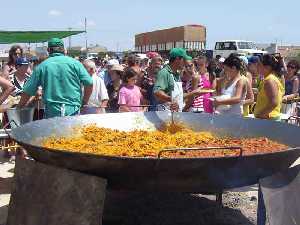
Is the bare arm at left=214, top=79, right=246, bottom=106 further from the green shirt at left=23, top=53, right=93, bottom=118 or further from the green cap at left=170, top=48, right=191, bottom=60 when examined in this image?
the green shirt at left=23, top=53, right=93, bottom=118

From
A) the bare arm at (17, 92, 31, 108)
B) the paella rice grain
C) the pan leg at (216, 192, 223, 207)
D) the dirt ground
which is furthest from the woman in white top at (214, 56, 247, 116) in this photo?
the bare arm at (17, 92, 31, 108)

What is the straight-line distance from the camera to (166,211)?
4887mm

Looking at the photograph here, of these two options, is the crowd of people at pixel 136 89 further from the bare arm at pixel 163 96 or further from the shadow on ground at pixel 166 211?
the shadow on ground at pixel 166 211

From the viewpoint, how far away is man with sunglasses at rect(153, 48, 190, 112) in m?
5.49

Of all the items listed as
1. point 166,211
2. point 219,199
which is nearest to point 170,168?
point 166,211

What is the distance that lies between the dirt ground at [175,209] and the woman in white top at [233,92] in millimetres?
1058

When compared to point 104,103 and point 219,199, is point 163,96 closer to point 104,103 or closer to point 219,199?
point 219,199

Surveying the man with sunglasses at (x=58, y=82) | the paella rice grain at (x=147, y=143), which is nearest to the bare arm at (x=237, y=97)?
the paella rice grain at (x=147, y=143)

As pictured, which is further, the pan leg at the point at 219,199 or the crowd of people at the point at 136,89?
the crowd of people at the point at 136,89

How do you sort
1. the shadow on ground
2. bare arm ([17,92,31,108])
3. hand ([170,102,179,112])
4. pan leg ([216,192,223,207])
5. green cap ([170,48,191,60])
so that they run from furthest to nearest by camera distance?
green cap ([170,48,191,60]) → bare arm ([17,92,31,108]) → hand ([170,102,179,112]) → pan leg ([216,192,223,207]) → the shadow on ground

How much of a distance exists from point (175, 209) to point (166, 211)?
0.42 feet

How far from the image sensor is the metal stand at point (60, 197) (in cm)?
301

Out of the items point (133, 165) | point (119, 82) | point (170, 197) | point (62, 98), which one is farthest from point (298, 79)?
point (133, 165)

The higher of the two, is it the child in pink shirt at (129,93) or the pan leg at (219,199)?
the child in pink shirt at (129,93)
